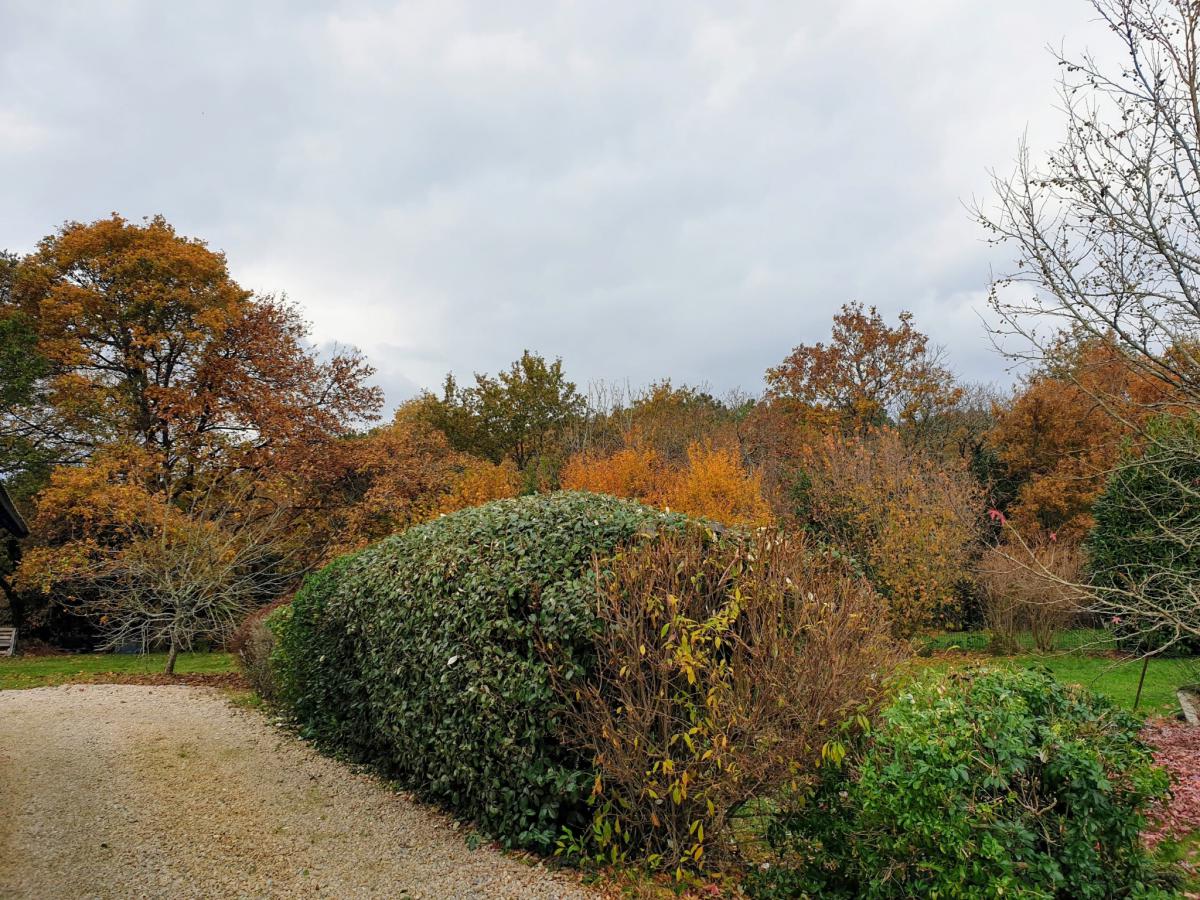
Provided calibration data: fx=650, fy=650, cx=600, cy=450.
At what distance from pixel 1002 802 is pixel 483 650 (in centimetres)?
297

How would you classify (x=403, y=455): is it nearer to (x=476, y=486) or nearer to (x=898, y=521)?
(x=476, y=486)

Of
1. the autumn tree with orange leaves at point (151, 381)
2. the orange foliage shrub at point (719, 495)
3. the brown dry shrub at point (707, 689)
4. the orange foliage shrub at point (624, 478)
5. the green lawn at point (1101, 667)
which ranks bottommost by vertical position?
the green lawn at point (1101, 667)

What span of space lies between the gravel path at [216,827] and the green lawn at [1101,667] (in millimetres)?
5212

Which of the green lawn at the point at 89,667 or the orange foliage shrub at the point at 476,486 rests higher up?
the orange foliage shrub at the point at 476,486

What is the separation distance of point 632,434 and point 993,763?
1962 cm

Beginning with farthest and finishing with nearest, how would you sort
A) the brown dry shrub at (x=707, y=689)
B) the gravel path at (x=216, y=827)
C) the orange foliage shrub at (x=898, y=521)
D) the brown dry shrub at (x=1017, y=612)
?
the orange foliage shrub at (x=898, y=521) < the brown dry shrub at (x=1017, y=612) < the gravel path at (x=216, y=827) < the brown dry shrub at (x=707, y=689)

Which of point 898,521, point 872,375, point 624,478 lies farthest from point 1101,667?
point 872,375

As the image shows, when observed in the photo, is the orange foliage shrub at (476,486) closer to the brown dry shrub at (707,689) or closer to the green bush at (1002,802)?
the brown dry shrub at (707,689)

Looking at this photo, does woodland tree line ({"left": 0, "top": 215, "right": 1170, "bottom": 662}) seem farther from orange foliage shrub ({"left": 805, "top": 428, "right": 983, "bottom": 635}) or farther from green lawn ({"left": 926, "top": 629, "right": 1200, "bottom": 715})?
green lawn ({"left": 926, "top": 629, "right": 1200, "bottom": 715})

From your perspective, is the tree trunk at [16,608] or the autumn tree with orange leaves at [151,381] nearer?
the autumn tree with orange leaves at [151,381]

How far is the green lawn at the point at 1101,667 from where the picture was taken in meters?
8.15

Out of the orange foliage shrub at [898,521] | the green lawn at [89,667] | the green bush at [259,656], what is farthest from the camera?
the orange foliage shrub at [898,521]

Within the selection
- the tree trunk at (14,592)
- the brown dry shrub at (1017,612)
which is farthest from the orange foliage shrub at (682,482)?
the tree trunk at (14,592)

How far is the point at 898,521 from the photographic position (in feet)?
40.6
